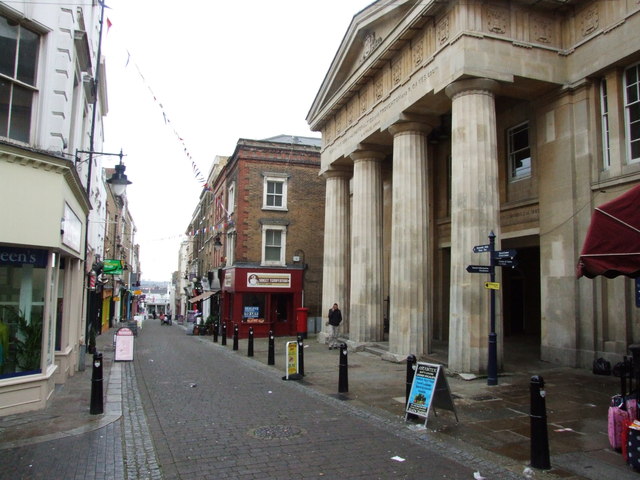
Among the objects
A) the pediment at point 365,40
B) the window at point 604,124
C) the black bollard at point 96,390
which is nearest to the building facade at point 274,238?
the pediment at point 365,40

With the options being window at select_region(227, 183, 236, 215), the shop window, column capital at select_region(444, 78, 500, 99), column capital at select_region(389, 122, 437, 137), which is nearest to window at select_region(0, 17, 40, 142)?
the shop window

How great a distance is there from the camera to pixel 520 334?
1986cm

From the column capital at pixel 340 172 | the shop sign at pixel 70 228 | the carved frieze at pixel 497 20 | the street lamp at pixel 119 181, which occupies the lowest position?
the shop sign at pixel 70 228

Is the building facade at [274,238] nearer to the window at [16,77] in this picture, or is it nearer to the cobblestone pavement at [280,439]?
the cobblestone pavement at [280,439]

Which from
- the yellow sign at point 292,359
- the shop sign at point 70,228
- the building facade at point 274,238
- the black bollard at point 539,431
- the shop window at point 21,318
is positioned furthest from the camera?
the building facade at point 274,238

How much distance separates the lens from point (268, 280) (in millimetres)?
28047

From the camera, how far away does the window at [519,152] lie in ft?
49.2

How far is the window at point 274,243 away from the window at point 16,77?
20006 millimetres

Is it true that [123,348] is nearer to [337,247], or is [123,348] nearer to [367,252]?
[367,252]

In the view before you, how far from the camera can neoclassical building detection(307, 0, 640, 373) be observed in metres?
12.0

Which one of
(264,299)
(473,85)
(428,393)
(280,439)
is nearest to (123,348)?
(280,439)

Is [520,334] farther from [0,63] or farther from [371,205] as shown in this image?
[0,63]

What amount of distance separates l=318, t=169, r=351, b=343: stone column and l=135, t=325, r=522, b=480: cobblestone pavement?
10.6m

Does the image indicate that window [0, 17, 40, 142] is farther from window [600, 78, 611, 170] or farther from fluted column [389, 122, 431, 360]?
window [600, 78, 611, 170]
